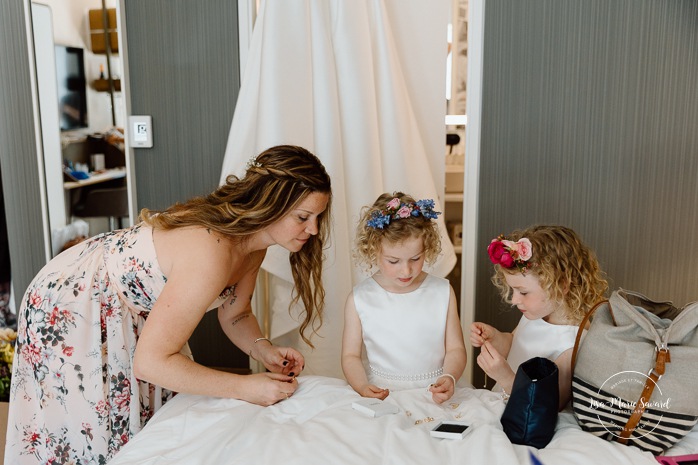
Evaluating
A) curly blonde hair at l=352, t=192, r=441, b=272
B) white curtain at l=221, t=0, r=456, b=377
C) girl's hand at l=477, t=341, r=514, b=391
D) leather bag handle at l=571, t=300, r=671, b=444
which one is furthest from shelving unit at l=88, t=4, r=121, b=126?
leather bag handle at l=571, t=300, r=671, b=444

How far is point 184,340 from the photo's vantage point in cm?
142

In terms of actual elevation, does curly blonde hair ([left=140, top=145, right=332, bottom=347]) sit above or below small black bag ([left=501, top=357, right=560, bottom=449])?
above

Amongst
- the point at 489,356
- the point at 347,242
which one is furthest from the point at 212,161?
the point at 489,356

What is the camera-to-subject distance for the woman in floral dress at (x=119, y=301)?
4.97ft

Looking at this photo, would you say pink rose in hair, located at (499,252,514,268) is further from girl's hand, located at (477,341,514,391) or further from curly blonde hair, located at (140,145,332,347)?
curly blonde hair, located at (140,145,332,347)

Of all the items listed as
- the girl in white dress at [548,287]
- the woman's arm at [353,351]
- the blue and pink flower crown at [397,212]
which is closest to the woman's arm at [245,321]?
the woman's arm at [353,351]

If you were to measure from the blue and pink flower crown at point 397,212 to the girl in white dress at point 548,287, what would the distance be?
24 centimetres

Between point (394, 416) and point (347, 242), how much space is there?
0.94 metres

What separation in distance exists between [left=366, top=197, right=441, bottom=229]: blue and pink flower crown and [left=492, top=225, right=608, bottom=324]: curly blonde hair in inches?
10.5

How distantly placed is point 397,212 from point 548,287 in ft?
1.41

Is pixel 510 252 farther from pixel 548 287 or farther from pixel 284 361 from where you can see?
pixel 284 361

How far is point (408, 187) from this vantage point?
7.13 feet

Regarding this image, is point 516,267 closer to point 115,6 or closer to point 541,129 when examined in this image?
point 541,129

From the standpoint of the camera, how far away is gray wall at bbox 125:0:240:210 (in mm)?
2270
